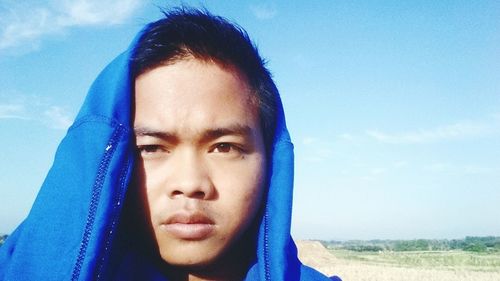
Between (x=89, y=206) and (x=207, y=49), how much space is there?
0.80 m

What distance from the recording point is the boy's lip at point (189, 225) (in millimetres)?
1484

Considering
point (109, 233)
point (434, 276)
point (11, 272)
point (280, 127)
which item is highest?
point (280, 127)

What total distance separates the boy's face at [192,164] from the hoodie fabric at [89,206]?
3.5 inches

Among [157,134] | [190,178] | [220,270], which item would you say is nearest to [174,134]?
[157,134]

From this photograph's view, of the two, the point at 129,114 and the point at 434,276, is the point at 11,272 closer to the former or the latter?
the point at 129,114

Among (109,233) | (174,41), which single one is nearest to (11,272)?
(109,233)

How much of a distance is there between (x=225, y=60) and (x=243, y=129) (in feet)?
1.06

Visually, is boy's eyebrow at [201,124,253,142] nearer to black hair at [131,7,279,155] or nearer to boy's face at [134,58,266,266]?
boy's face at [134,58,266,266]

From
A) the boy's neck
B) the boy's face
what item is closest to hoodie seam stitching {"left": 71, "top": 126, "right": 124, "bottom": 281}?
the boy's face

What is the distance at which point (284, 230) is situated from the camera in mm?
1819

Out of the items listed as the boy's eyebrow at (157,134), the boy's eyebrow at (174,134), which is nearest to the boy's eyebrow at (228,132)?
the boy's eyebrow at (174,134)

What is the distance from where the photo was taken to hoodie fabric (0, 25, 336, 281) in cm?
130

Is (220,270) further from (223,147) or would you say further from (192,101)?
(192,101)

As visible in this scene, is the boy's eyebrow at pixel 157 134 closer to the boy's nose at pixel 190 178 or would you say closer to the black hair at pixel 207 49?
the boy's nose at pixel 190 178
